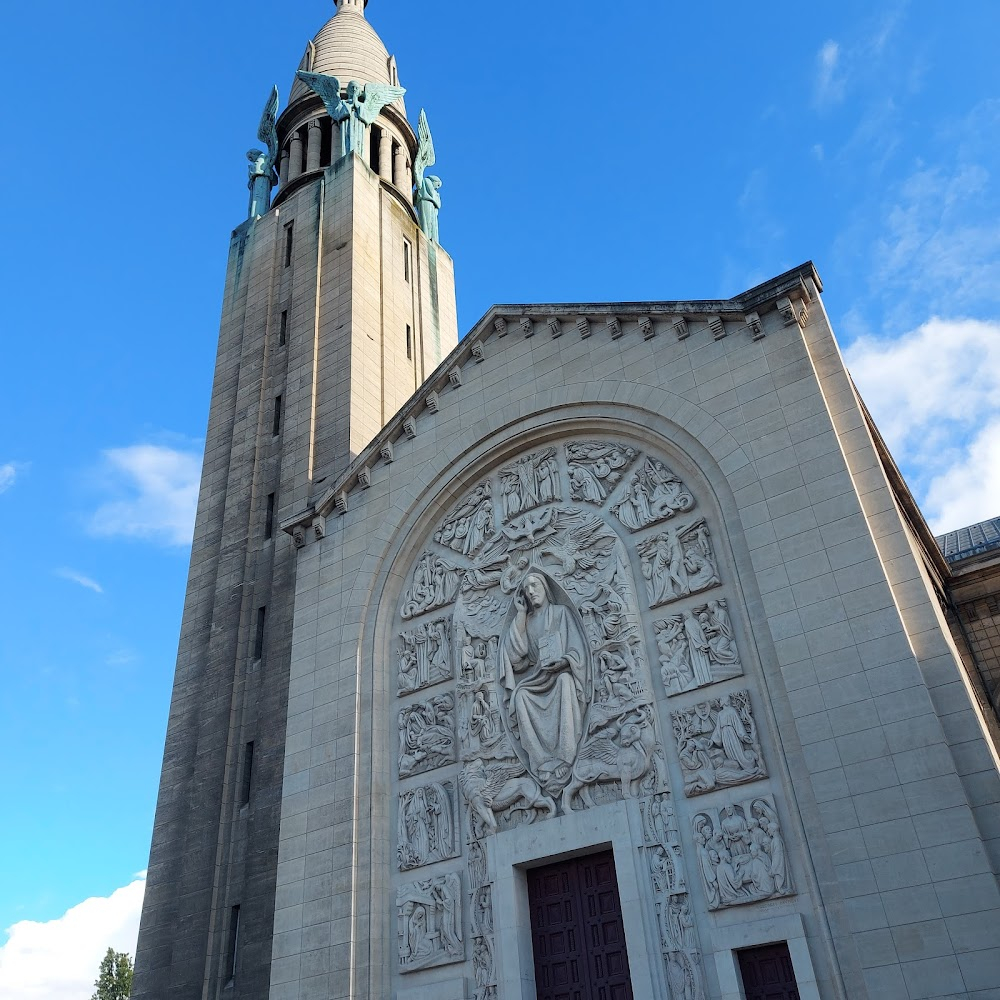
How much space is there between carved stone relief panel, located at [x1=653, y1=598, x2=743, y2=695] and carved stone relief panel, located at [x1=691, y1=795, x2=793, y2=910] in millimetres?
1752

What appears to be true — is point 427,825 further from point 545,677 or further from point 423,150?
point 423,150

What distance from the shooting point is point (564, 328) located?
17750 millimetres

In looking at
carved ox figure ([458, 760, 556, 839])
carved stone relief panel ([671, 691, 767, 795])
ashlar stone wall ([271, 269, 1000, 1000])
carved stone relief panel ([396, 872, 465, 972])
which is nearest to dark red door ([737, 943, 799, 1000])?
ashlar stone wall ([271, 269, 1000, 1000])

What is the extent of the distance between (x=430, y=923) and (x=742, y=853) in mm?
4886

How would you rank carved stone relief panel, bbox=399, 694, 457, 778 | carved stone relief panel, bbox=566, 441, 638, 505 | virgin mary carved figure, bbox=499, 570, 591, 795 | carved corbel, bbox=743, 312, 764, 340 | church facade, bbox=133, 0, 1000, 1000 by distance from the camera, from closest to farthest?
church facade, bbox=133, 0, 1000, 1000
virgin mary carved figure, bbox=499, 570, 591, 795
carved corbel, bbox=743, 312, 764, 340
carved stone relief panel, bbox=399, 694, 457, 778
carved stone relief panel, bbox=566, 441, 638, 505

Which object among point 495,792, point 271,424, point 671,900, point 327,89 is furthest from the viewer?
point 327,89

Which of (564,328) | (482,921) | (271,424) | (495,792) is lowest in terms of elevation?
(482,921)

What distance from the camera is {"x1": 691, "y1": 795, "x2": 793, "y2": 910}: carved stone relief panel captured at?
11.7m

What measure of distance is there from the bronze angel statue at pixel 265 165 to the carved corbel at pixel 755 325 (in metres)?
18.6

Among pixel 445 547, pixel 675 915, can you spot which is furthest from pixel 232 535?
pixel 675 915

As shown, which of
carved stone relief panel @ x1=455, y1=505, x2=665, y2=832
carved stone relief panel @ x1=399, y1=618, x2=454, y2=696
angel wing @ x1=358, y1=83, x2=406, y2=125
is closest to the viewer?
carved stone relief panel @ x1=455, y1=505, x2=665, y2=832

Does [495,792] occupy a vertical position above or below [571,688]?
below

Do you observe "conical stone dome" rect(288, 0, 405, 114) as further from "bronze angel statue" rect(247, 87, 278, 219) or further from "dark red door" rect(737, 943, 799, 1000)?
"dark red door" rect(737, 943, 799, 1000)

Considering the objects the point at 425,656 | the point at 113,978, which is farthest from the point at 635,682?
the point at 113,978
